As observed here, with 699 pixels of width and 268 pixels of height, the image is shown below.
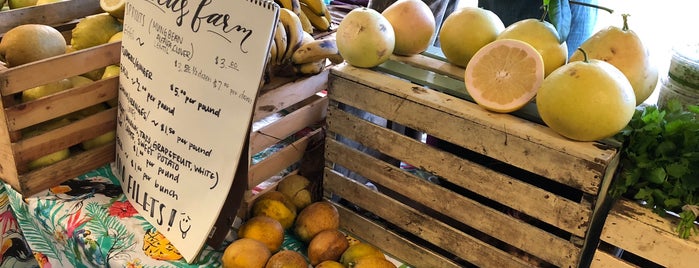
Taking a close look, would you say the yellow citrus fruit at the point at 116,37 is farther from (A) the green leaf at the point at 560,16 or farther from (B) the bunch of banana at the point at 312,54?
(A) the green leaf at the point at 560,16

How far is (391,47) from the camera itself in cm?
102

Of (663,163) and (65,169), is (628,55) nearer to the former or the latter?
(663,163)

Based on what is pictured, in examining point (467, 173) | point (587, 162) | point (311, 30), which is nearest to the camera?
point (587, 162)

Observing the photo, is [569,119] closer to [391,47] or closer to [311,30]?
[391,47]

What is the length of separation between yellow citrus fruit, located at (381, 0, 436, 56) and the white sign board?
283 millimetres

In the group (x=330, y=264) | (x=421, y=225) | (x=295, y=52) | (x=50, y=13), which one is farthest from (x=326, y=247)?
(x=50, y=13)

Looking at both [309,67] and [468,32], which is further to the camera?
[309,67]

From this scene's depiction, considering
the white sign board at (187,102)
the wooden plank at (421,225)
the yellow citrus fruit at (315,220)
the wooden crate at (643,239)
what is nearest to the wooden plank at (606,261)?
the wooden crate at (643,239)

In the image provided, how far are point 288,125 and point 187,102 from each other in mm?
228

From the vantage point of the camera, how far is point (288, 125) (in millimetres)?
1141

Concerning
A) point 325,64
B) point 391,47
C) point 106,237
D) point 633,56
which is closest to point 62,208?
point 106,237

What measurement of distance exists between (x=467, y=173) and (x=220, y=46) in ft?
1.45

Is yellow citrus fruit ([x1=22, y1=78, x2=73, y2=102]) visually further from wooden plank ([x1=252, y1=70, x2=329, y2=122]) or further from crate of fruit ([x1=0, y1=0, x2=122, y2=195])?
wooden plank ([x1=252, y1=70, x2=329, y2=122])

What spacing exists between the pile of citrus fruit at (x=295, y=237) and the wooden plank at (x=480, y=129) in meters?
0.22
